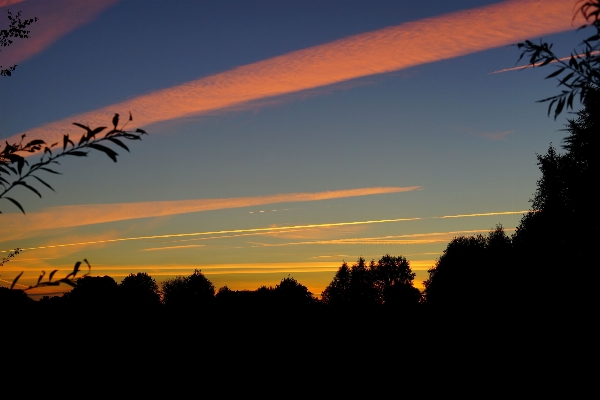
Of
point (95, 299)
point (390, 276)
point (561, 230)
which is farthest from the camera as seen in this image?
point (390, 276)

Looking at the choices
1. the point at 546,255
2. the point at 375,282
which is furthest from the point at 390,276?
the point at 546,255

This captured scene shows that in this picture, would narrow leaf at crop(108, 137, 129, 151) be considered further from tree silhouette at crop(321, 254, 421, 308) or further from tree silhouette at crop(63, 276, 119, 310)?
tree silhouette at crop(321, 254, 421, 308)

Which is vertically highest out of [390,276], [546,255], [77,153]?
[390,276]

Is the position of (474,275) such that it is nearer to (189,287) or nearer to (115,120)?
(115,120)

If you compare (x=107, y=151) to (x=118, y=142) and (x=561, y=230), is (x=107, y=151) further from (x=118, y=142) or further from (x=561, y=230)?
(x=561, y=230)

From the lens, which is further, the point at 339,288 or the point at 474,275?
the point at 339,288

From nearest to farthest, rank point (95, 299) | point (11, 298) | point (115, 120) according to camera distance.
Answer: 1. point (115, 120)
2. point (11, 298)
3. point (95, 299)

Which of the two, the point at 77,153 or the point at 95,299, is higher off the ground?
the point at 95,299

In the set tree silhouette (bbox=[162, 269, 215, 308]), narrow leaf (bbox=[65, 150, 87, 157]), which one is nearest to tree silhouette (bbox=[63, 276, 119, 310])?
narrow leaf (bbox=[65, 150, 87, 157])

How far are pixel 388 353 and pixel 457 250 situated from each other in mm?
Result: 42234

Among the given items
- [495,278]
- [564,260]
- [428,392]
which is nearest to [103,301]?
[428,392]

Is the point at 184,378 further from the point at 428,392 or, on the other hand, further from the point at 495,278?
the point at 495,278

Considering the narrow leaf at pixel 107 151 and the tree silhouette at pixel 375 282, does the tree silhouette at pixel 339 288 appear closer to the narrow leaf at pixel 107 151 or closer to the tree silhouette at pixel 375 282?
the tree silhouette at pixel 375 282

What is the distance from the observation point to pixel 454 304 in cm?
5444
